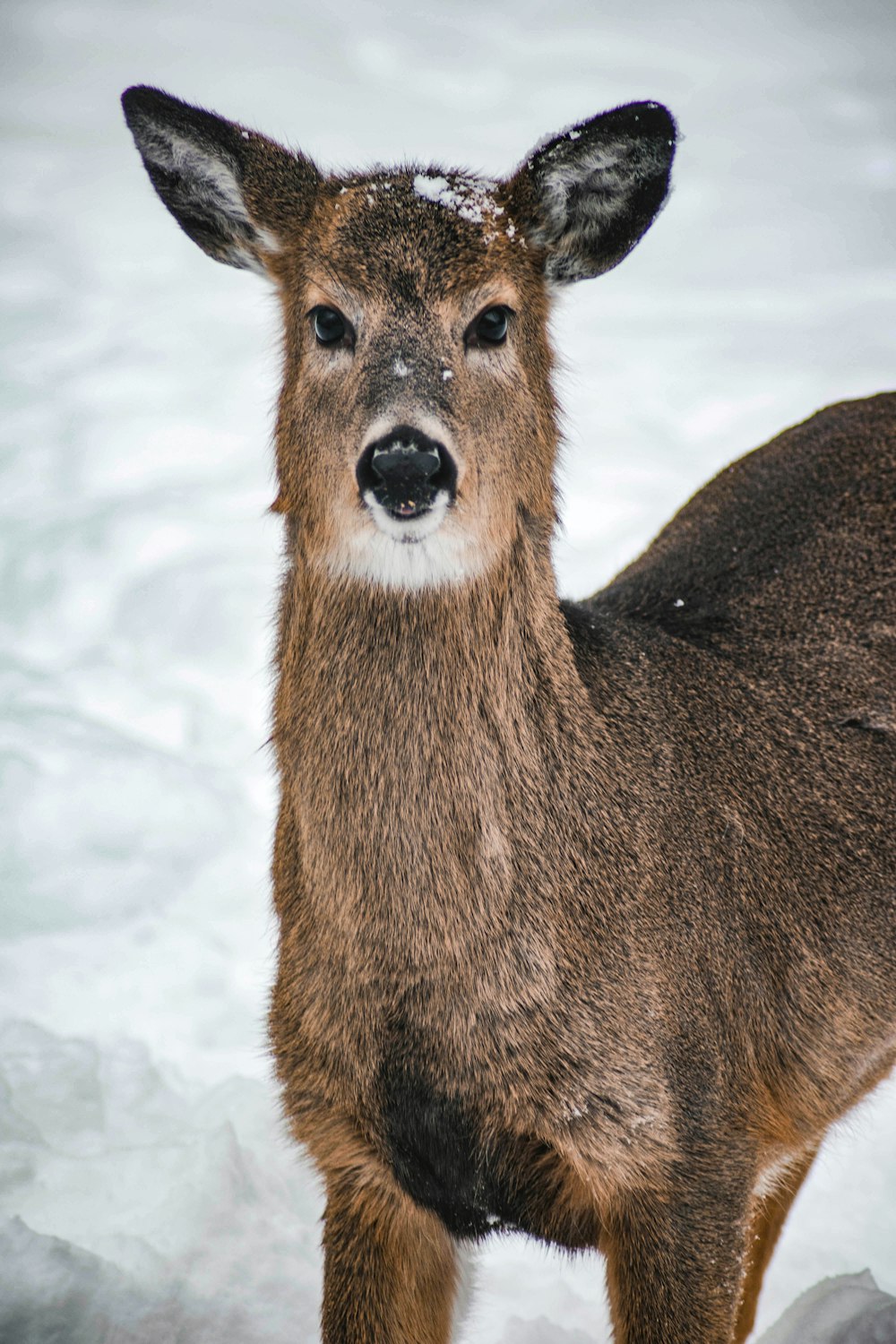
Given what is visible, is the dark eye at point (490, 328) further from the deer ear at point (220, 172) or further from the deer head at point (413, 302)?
the deer ear at point (220, 172)

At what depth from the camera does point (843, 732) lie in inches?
135

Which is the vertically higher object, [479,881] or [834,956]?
[479,881]

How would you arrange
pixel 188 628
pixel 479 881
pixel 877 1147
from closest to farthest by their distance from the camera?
pixel 479 881 < pixel 877 1147 < pixel 188 628

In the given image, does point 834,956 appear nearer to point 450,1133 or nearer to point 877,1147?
point 450,1133

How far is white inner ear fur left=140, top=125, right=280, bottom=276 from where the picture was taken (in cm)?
308

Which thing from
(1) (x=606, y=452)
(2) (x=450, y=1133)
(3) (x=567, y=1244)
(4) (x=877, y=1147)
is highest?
(1) (x=606, y=452)

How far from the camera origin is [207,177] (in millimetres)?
3156

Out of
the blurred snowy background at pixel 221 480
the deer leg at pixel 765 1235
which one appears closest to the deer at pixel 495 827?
the blurred snowy background at pixel 221 480

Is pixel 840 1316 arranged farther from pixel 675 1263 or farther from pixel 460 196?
pixel 460 196

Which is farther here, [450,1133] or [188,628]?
[188,628]

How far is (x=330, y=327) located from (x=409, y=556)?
0.58 metres

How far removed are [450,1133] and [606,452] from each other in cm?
521

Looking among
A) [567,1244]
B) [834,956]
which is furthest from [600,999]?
[834,956]

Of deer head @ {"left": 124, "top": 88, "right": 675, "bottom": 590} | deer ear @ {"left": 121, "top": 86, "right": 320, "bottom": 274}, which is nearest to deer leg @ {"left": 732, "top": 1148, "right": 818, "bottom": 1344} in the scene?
deer head @ {"left": 124, "top": 88, "right": 675, "bottom": 590}
